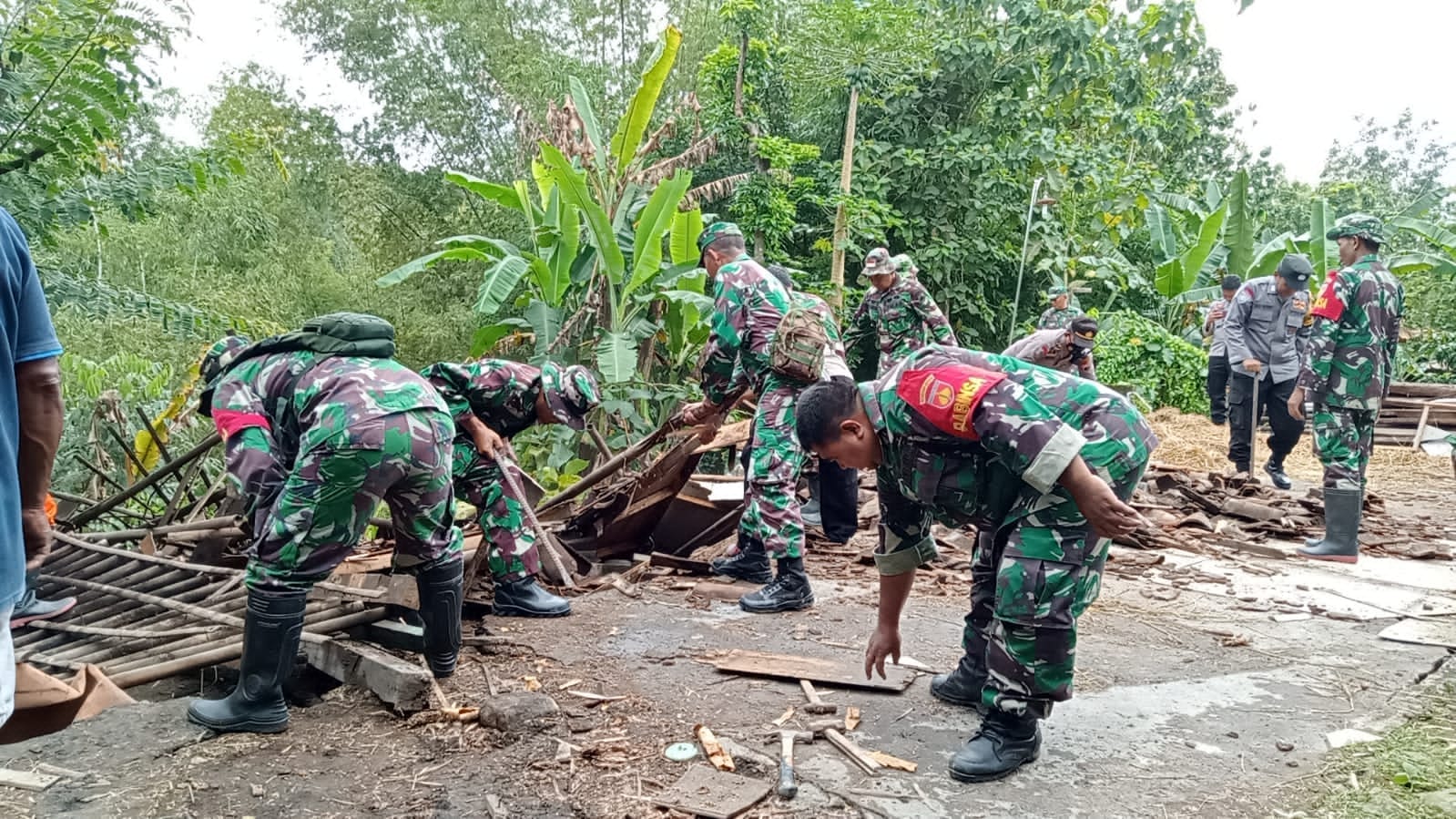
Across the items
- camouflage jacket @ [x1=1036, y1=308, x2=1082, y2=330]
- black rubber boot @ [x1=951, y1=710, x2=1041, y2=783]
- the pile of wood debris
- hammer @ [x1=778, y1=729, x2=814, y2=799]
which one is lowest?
hammer @ [x1=778, y1=729, x2=814, y2=799]

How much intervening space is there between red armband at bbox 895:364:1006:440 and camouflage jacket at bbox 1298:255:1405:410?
14.5 ft

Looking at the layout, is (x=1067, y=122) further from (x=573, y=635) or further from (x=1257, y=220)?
(x=573, y=635)

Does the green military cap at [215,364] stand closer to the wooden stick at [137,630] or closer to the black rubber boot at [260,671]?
the black rubber boot at [260,671]

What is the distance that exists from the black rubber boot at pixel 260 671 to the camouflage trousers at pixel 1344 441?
20.0ft

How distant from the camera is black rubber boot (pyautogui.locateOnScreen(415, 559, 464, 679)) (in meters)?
3.91

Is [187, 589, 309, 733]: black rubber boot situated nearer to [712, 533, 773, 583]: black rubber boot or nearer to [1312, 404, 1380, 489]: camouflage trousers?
[712, 533, 773, 583]: black rubber boot

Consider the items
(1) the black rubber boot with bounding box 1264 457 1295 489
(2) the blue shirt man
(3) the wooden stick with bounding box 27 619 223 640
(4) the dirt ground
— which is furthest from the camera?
(1) the black rubber boot with bounding box 1264 457 1295 489

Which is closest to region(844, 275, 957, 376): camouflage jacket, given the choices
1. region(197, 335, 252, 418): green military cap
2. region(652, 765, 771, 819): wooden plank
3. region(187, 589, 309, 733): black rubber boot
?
region(197, 335, 252, 418): green military cap

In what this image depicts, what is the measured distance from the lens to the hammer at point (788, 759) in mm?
2959

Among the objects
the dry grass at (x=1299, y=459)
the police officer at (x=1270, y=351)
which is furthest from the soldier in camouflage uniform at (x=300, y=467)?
the dry grass at (x=1299, y=459)

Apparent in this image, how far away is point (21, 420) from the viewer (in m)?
2.09

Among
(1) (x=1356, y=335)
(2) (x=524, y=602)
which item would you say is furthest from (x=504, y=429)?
(1) (x=1356, y=335)

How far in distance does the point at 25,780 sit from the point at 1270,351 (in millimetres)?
9232

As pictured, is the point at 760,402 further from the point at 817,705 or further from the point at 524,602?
the point at 817,705
